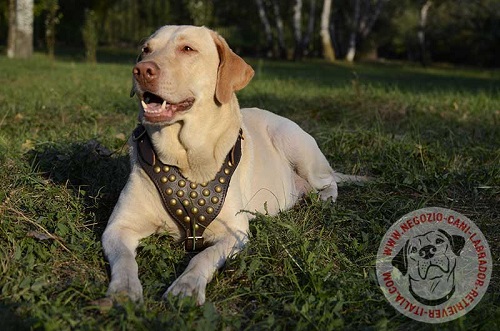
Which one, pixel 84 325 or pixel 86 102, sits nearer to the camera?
pixel 84 325

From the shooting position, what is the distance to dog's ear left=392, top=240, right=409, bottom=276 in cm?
306

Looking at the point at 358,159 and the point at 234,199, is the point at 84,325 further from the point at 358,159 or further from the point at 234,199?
the point at 358,159

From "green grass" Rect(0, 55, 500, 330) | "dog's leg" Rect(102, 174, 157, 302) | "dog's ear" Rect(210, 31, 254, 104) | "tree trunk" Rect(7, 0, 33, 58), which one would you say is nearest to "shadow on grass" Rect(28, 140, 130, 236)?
"green grass" Rect(0, 55, 500, 330)

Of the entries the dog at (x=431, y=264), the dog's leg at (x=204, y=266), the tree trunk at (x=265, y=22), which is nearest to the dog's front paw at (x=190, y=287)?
the dog's leg at (x=204, y=266)

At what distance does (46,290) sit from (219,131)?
1.30 meters

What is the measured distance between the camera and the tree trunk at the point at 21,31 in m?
17.1

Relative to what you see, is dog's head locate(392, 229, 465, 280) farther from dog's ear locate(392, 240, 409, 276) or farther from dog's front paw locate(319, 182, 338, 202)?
dog's front paw locate(319, 182, 338, 202)

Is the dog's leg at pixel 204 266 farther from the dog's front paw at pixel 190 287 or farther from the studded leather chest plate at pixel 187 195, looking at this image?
the studded leather chest plate at pixel 187 195

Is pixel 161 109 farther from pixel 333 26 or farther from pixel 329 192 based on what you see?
pixel 333 26

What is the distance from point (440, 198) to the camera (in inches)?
164

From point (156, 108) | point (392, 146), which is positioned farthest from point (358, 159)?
point (156, 108)

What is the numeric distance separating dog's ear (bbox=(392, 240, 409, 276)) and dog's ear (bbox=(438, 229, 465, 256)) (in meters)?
0.31

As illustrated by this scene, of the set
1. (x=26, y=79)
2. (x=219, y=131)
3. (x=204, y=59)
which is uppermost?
(x=204, y=59)

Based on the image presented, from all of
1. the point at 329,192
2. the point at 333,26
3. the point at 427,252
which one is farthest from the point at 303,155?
the point at 333,26
